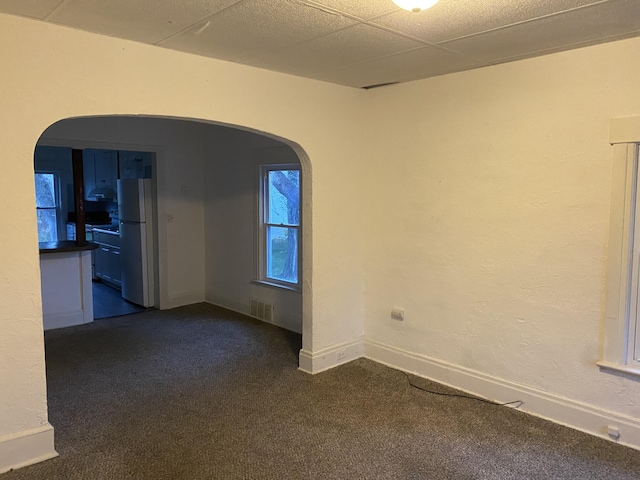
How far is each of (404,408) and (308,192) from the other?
1719mm

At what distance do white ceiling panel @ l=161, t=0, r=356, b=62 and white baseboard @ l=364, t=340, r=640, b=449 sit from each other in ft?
8.18

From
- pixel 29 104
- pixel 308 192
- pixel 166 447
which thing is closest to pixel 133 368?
pixel 166 447

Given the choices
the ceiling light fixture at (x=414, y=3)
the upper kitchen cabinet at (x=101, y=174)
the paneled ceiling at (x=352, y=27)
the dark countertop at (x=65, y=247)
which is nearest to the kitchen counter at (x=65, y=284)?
the dark countertop at (x=65, y=247)

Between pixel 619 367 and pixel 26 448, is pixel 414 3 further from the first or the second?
pixel 26 448

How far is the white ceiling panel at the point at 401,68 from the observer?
9.91 ft

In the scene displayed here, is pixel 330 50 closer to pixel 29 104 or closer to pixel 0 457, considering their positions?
pixel 29 104

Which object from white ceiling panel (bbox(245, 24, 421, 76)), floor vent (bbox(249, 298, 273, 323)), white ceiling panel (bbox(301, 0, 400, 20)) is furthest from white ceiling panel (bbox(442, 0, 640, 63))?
floor vent (bbox(249, 298, 273, 323))

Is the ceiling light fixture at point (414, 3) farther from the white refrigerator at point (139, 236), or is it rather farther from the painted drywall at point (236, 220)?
the white refrigerator at point (139, 236)

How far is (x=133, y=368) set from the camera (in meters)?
4.00

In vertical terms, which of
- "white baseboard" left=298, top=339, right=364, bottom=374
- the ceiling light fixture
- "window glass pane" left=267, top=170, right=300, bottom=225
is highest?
the ceiling light fixture

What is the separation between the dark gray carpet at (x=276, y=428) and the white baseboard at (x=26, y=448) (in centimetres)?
6

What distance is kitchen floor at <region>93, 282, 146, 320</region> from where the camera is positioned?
583cm

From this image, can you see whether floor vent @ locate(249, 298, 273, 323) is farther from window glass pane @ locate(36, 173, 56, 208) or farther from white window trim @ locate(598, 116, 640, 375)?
window glass pane @ locate(36, 173, 56, 208)

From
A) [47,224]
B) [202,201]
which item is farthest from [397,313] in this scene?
[47,224]
